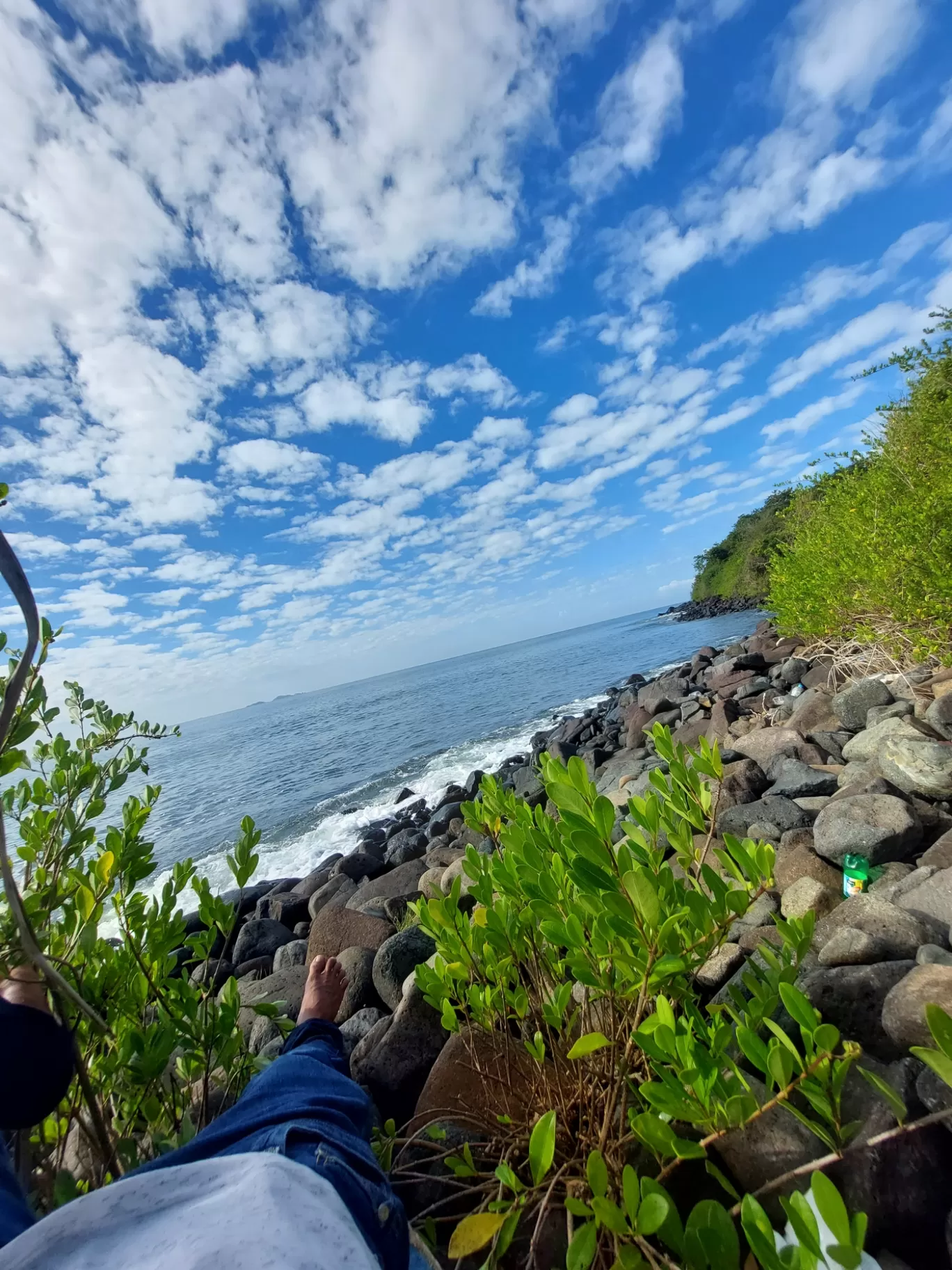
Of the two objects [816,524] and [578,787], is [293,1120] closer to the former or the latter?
[578,787]

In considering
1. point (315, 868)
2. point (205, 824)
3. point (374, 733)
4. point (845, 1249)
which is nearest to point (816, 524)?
point (315, 868)

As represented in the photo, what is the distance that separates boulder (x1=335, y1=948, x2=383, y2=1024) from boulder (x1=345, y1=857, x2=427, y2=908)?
12.1 ft

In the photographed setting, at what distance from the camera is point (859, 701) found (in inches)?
262

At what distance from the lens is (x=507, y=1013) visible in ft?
6.29

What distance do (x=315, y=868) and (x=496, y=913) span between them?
1076 cm

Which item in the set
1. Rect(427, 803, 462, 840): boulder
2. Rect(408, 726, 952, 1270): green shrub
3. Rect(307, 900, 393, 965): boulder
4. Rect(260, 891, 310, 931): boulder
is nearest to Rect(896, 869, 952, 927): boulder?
Rect(408, 726, 952, 1270): green shrub

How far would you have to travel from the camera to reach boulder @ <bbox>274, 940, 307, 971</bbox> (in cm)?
585

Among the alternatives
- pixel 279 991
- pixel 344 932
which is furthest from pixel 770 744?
pixel 279 991

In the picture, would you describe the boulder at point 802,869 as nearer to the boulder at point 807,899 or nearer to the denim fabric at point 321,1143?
the boulder at point 807,899

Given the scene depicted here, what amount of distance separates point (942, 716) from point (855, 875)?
2732mm

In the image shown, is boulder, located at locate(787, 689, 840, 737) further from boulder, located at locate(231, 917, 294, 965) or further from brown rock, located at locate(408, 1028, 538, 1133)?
boulder, located at locate(231, 917, 294, 965)

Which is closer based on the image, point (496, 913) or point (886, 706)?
point (496, 913)

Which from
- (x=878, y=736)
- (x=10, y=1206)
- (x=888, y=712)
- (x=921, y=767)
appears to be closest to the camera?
(x=10, y=1206)

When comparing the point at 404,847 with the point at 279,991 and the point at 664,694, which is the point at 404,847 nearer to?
the point at 279,991
